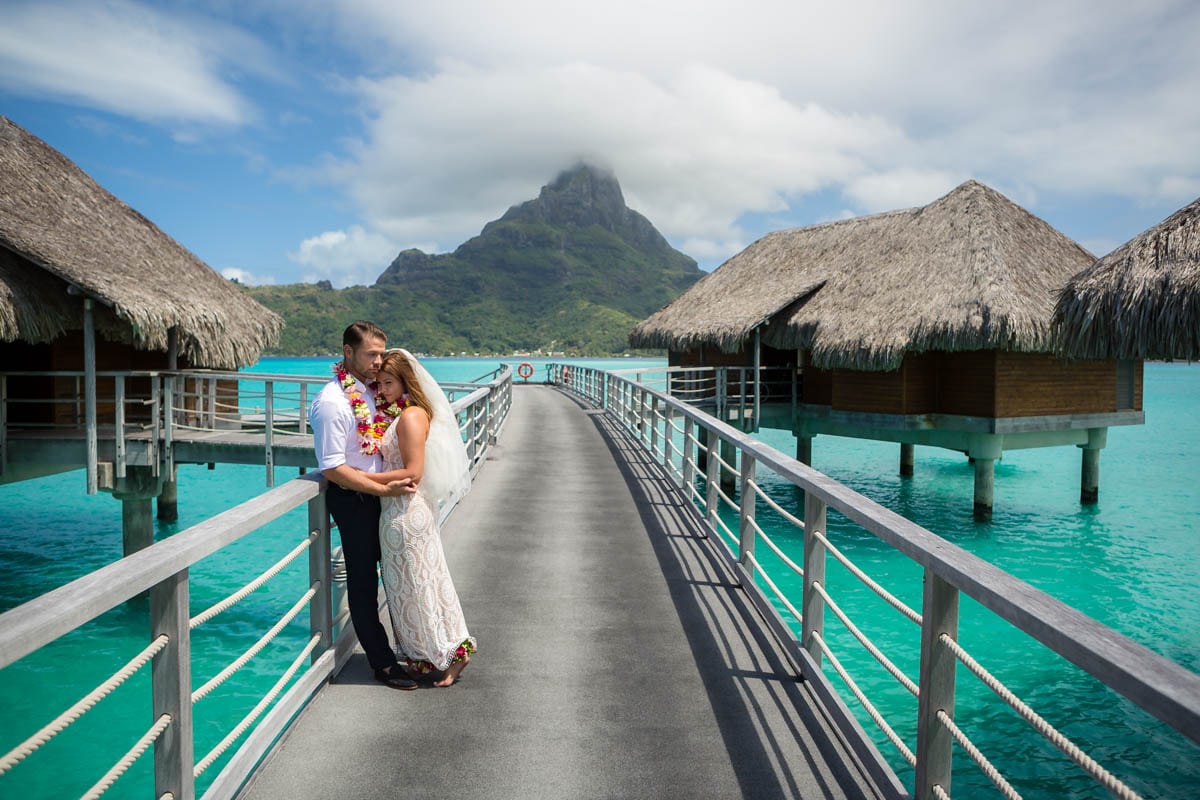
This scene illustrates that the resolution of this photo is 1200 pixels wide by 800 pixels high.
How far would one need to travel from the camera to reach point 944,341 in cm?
1523

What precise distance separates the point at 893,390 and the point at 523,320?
471 ft

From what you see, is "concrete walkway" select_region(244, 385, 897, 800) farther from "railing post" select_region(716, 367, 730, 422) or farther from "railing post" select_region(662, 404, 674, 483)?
"railing post" select_region(716, 367, 730, 422)

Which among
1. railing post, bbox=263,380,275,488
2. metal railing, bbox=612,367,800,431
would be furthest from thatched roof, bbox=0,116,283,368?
metal railing, bbox=612,367,800,431

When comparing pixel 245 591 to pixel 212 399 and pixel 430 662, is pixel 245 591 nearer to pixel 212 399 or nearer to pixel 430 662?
pixel 430 662

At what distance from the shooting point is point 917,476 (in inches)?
933

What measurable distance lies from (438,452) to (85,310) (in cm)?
1153

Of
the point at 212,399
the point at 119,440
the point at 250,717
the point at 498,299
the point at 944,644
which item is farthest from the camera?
the point at 498,299

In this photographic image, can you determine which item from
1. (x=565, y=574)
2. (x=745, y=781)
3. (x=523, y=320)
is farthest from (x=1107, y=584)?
(x=523, y=320)

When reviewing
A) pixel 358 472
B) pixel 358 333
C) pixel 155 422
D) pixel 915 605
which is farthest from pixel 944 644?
pixel 155 422

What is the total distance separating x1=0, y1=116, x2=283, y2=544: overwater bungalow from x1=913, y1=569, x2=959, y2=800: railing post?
11.9 meters

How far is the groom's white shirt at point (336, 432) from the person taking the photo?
346 centimetres

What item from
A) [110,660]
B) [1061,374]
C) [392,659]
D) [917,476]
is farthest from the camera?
[917,476]

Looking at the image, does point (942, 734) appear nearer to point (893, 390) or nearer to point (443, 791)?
point (443, 791)

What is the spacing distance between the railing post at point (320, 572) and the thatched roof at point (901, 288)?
13.8 meters
